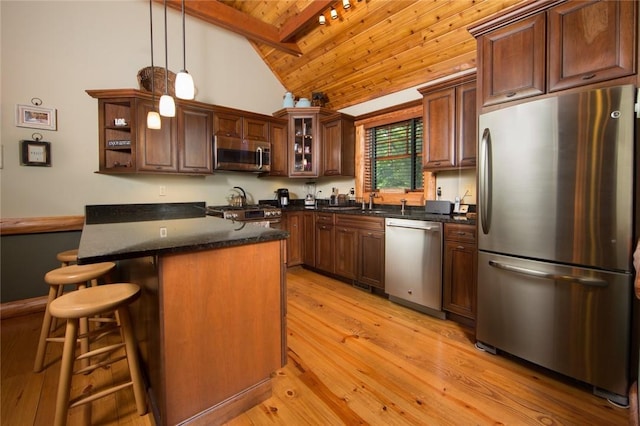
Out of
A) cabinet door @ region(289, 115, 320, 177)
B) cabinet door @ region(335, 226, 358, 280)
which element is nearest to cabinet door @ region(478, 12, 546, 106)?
cabinet door @ region(335, 226, 358, 280)

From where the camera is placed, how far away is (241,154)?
3795 mm

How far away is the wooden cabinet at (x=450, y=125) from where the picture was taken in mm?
2635

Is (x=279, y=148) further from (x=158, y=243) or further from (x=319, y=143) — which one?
(x=158, y=243)

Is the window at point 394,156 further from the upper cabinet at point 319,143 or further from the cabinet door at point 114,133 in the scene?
the cabinet door at point 114,133

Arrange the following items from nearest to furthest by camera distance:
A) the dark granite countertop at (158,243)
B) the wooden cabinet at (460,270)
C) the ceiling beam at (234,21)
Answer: the dark granite countertop at (158,243) < the wooden cabinet at (460,270) < the ceiling beam at (234,21)

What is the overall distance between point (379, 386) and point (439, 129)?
238cm

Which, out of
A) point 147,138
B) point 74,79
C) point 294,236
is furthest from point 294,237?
point 74,79

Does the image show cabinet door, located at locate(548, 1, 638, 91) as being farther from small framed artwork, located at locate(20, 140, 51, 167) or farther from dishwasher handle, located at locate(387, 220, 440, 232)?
small framed artwork, located at locate(20, 140, 51, 167)

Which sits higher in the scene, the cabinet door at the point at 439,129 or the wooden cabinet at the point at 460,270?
the cabinet door at the point at 439,129

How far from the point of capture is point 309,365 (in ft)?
6.18

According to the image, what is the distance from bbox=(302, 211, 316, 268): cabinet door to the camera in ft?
13.2

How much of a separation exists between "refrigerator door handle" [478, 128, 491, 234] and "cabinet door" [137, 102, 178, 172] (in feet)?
10.4

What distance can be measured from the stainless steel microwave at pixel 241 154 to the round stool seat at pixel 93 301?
93.7 inches

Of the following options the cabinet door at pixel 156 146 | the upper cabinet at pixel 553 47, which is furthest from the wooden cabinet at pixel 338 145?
the upper cabinet at pixel 553 47
